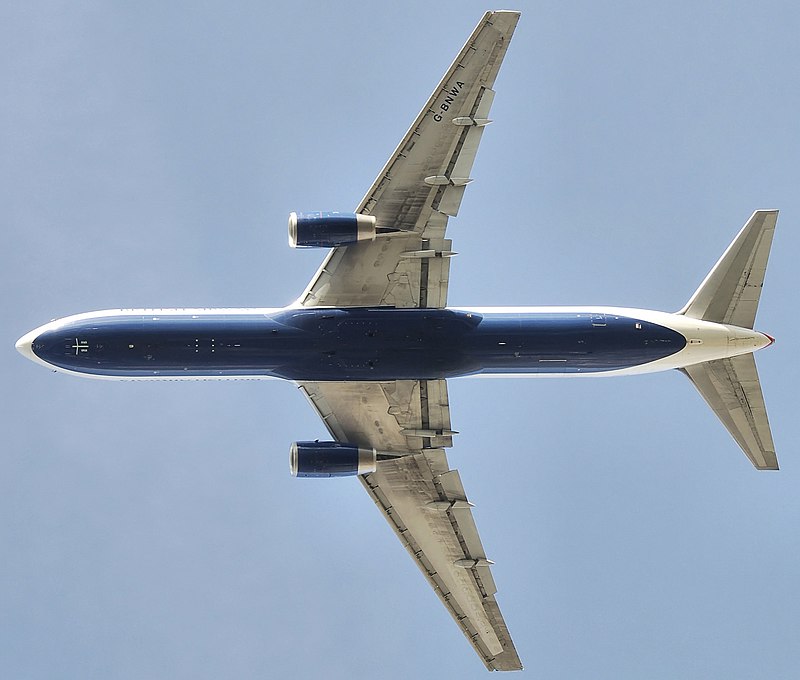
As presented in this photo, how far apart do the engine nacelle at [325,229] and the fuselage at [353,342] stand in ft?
9.81

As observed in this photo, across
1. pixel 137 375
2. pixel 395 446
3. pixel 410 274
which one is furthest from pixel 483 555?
pixel 137 375

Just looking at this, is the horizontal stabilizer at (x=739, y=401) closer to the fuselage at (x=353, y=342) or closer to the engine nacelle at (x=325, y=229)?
the fuselage at (x=353, y=342)

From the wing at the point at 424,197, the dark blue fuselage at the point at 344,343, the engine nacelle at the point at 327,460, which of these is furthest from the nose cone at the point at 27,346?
the engine nacelle at the point at 327,460

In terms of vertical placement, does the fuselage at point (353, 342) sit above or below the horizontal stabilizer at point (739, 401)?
above

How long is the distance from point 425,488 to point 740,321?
49.1ft

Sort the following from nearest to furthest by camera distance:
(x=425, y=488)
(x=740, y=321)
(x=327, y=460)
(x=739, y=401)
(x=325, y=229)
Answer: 1. (x=325, y=229)
2. (x=327, y=460)
3. (x=740, y=321)
4. (x=739, y=401)
5. (x=425, y=488)

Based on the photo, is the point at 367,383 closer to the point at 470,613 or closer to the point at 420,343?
the point at 420,343

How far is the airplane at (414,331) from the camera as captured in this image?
4444 cm

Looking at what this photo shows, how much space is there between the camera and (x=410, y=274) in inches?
1818

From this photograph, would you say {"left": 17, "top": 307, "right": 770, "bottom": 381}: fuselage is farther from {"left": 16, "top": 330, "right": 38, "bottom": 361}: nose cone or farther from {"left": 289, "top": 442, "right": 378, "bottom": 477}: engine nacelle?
{"left": 289, "top": 442, "right": 378, "bottom": 477}: engine nacelle

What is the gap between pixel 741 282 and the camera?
154 ft

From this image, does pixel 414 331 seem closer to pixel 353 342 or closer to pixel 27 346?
pixel 353 342

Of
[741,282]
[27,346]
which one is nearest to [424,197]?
[741,282]

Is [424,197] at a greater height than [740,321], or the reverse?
[424,197]
